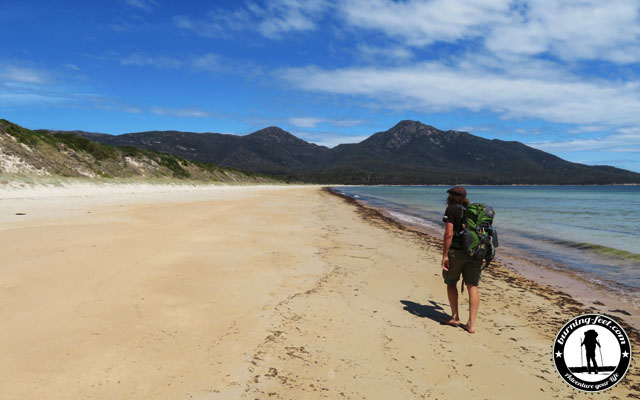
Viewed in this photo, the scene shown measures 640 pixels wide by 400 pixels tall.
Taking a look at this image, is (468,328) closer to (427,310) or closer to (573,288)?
(427,310)

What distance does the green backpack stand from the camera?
4.55 m

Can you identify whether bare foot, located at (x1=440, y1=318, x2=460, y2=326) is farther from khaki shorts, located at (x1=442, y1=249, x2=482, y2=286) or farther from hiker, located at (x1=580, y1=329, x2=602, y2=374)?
hiker, located at (x1=580, y1=329, x2=602, y2=374)

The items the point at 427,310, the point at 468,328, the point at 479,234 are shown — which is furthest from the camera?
the point at 427,310

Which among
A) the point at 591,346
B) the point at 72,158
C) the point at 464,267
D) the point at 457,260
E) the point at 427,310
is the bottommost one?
the point at 427,310

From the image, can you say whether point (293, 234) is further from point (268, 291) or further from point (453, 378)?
point (453, 378)

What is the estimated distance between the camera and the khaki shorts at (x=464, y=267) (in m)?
4.79

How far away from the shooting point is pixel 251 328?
4.23 metres

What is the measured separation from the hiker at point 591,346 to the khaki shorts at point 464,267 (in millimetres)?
1421

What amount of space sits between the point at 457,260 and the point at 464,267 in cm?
16

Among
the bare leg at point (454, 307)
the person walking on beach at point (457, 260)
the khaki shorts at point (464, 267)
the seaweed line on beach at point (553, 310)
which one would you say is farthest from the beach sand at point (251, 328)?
the khaki shorts at point (464, 267)

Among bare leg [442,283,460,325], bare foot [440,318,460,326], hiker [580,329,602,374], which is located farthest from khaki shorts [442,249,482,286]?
hiker [580,329,602,374]

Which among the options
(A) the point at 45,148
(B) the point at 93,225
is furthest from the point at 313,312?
(A) the point at 45,148

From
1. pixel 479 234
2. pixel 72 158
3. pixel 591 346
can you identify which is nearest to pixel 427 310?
pixel 479 234

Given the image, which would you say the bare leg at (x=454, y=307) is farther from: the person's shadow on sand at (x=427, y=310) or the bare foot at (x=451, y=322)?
the person's shadow on sand at (x=427, y=310)
